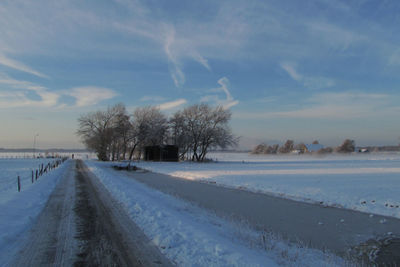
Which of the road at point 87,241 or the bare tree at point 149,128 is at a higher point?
the bare tree at point 149,128

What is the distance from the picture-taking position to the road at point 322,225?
22.0ft

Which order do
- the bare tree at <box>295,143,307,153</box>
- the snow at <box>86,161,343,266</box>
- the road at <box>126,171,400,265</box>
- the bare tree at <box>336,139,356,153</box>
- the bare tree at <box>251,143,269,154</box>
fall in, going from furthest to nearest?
the bare tree at <box>251,143,269,154</box>, the bare tree at <box>295,143,307,153</box>, the bare tree at <box>336,139,356,153</box>, the road at <box>126,171,400,265</box>, the snow at <box>86,161,343,266</box>

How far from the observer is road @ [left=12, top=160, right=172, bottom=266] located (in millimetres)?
5148

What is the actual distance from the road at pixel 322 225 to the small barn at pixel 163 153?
4582 cm

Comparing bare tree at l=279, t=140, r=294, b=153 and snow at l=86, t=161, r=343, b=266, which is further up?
bare tree at l=279, t=140, r=294, b=153

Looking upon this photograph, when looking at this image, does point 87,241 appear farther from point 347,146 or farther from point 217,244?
point 347,146

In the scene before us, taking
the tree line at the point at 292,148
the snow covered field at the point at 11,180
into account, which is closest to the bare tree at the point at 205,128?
the snow covered field at the point at 11,180

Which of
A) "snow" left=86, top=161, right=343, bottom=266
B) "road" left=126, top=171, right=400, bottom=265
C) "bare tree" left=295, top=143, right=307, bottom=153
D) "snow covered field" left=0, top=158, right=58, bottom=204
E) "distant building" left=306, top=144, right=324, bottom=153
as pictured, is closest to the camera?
"snow" left=86, top=161, right=343, bottom=266

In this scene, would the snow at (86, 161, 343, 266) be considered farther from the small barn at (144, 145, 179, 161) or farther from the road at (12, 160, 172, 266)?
the small barn at (144, 145, 179, 161)

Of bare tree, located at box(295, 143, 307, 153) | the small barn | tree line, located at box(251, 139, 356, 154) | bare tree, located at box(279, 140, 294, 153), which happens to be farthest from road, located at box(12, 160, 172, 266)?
bare tree, located at box(279, 140, 294, 153)

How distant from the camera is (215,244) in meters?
5.79

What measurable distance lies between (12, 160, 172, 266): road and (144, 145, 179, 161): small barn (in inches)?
1910

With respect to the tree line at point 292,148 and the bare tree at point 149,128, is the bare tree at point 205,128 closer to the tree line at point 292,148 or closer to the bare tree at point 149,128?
the bare tree at point 149,128

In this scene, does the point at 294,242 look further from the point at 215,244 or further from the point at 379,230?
the point at 379,230
